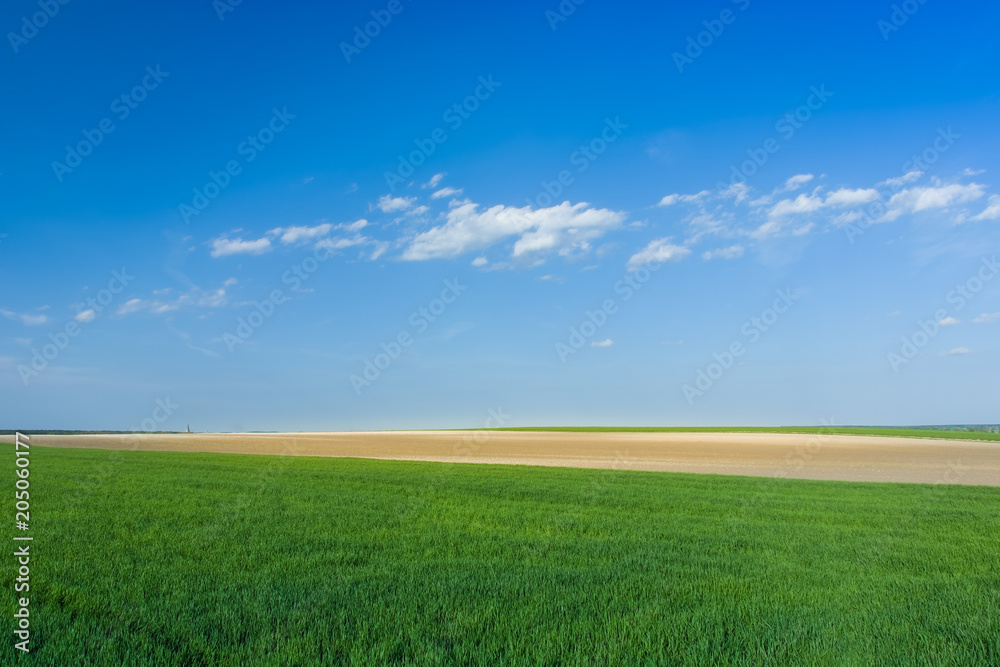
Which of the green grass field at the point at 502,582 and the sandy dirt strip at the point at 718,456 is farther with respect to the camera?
the sandy dirt strip at the point at 718,456

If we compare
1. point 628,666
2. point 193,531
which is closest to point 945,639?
point 628,666

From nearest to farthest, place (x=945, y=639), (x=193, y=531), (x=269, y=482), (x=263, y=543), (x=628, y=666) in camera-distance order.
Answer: (x=628, y=666)
(x=945, y=639)
(x=263, y=543)
(x=193, y=531)
(x=269, y=482)

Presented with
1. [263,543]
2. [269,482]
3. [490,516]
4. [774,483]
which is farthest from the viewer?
[774,483]

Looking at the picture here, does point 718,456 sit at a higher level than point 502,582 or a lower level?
lower

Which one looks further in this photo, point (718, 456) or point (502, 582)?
point (718, 456)

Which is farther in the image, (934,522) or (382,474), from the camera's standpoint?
(382,474)

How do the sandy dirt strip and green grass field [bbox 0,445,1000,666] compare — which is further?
the sandy dirt strip

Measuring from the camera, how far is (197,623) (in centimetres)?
692

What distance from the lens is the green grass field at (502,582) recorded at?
6.41 meters

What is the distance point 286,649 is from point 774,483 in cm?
2260

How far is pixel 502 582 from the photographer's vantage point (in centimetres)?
874

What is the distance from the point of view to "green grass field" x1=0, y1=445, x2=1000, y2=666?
252 inches

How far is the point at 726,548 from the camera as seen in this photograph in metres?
11.5

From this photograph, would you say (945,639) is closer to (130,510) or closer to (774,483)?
(130,510)
